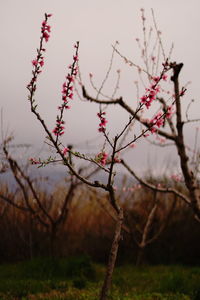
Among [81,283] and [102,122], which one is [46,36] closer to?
[102,122]

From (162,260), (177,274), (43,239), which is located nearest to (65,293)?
(177,274)

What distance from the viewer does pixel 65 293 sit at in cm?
503

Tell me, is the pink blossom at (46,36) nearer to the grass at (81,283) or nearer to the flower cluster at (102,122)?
the flower cluster at (102,122)

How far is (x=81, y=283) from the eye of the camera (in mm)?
5527

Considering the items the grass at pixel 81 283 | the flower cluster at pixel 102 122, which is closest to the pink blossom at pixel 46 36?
the flower cluster at pixel 102 122

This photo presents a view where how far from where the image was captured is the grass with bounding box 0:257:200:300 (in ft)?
16.3

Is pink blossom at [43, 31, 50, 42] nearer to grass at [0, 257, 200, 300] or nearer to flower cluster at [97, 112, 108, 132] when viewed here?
flower cluster at [97, 112, 108, 132]

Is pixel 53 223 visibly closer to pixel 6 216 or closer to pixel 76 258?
pixel 76 258

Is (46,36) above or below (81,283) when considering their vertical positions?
above

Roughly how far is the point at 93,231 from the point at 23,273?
8.15ft

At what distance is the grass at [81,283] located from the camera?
16.3 feet

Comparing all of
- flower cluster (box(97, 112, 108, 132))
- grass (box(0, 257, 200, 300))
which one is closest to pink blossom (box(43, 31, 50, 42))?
flower cluster (box(97, 112, 108, 132))

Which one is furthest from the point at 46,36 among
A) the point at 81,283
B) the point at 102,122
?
the point at 81,283

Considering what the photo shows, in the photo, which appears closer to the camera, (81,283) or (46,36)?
(46,36)
